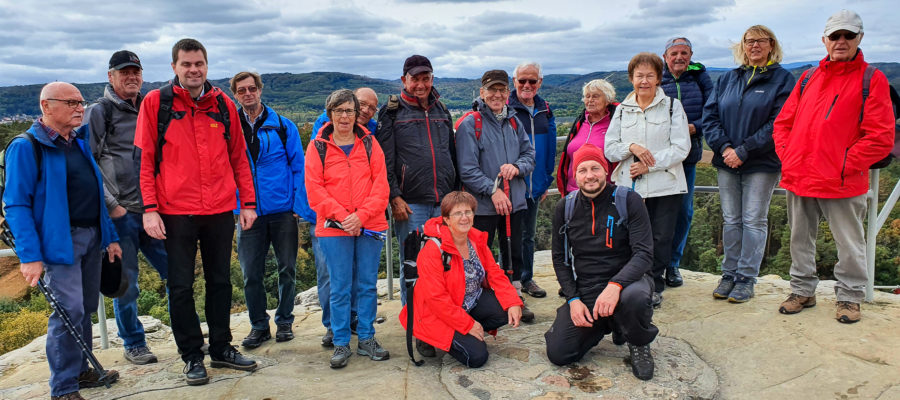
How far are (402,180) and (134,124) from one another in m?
1.96

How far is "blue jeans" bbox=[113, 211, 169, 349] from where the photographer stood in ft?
12.9

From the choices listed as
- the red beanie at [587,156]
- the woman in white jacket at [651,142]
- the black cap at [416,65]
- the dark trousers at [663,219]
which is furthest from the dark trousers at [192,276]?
the dark trousers at [663,219]

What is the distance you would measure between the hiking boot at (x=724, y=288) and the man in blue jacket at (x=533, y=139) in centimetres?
146

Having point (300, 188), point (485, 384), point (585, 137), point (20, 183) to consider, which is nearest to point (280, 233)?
point (300, 188)

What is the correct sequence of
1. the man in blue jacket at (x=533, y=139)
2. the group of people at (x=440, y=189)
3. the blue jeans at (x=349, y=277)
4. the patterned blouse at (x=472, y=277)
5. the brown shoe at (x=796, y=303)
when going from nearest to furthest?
the group of people at (x=440, y=189) < the blue jeans at (x=349, y=277) < the patterned blouse at (x=472, y=277) < the brown shoe at (x=796, y=303) < the man in blue jacket at (x=533, y=139)

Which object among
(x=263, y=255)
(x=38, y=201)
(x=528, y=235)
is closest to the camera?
(x=38, y=201)

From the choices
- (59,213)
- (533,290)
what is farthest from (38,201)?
(533,290)

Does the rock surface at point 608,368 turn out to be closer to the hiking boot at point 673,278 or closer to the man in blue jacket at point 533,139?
the hiking boot at point 673,278

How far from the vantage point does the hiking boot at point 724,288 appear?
15.7ft

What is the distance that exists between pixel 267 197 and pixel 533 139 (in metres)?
2.28

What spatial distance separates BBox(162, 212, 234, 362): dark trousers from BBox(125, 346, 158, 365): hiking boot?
0.55 meters

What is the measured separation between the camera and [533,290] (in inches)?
206

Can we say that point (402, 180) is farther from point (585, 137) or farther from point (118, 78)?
point (118, 78)

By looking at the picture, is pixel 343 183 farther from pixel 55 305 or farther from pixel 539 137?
pixel 539 137
